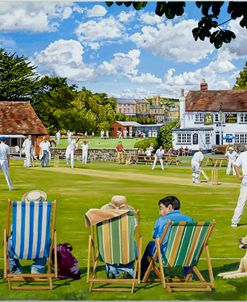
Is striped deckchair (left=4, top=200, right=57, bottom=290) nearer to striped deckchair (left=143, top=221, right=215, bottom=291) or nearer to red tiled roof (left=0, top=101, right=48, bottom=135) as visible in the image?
striped deckchair (left=143, top=221, right=215, bottom=291)

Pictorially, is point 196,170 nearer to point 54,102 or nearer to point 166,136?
point 54,102

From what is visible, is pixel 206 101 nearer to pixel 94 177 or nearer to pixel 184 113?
pixel 184 113

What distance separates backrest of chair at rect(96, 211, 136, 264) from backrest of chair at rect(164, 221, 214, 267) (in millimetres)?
324

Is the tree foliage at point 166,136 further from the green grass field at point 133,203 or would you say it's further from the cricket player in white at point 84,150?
the cricket player in white at point 84,150

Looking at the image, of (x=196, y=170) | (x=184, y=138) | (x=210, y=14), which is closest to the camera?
(x=210, y=14)

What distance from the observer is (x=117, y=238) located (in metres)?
5.76

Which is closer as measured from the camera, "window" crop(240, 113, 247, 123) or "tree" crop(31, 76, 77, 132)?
"tree" crop(31, 76, 77, 132)

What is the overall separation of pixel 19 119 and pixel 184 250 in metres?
21.6

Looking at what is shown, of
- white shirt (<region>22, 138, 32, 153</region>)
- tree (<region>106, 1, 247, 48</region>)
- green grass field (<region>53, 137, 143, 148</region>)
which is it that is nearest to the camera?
tree (<region>106, 1, 247, 48</region>)

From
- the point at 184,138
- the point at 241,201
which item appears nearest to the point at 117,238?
the point at 241,201

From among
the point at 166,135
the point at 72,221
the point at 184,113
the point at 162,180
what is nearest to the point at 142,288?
the point at 72,221

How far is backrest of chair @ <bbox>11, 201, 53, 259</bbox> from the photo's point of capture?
5812mm

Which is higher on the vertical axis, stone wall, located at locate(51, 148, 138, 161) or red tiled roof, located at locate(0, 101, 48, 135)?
red tiled roof, located at locate(0, 101, 48, 135)

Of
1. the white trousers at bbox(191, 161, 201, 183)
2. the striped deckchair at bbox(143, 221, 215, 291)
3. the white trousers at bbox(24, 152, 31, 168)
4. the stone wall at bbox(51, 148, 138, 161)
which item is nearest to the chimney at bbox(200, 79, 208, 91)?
the stone wall at bbox(51, 148, 138, 161)
